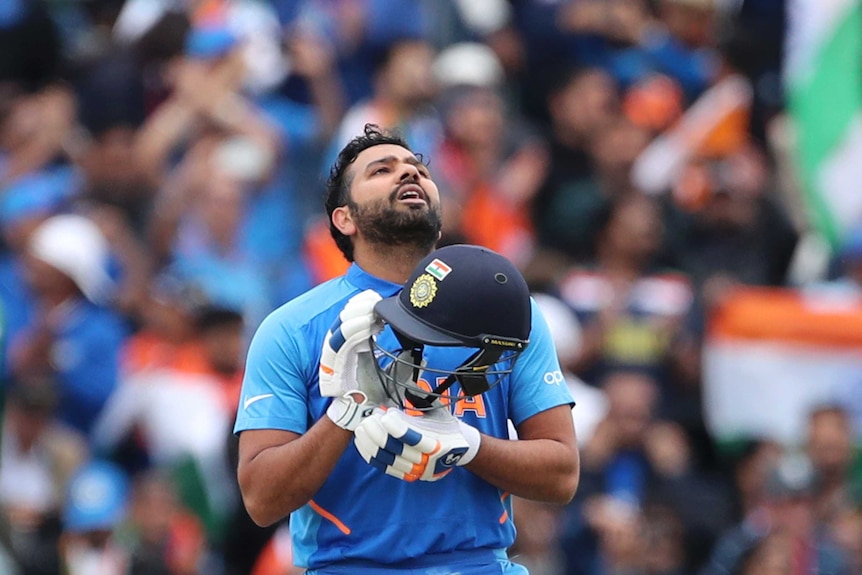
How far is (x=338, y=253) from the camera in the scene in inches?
372

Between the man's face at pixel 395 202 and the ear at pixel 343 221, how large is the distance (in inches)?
1.1

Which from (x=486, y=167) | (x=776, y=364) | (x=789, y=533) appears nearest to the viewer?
(x=789, y=533)

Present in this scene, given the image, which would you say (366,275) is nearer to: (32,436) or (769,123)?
(32,436)

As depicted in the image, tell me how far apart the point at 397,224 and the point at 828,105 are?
6.98 metres

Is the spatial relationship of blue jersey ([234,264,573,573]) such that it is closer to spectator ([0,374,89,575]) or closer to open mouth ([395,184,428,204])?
open mouth ([395,184,428,204])

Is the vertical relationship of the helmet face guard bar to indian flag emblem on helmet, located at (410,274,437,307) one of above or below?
below

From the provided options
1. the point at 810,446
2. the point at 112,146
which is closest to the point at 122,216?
the point at 112,146

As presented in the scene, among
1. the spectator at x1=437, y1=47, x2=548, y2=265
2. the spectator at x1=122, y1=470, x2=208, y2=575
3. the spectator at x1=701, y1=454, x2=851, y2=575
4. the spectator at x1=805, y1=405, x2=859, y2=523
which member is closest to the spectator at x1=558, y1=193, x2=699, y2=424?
the spectator at x1=437, y1=47, x2=548, y2=265

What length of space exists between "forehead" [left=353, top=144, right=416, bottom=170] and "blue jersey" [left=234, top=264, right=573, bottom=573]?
1.35 ft

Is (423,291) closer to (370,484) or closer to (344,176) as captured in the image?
(370,484)

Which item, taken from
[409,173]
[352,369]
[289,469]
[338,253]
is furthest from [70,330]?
[352,369]

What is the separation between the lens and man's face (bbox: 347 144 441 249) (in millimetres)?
4750

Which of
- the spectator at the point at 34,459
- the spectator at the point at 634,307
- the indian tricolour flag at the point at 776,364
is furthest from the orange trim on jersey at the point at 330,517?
the indian tricolour flag at the point at 776,364

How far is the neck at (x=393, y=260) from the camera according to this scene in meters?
4.81
